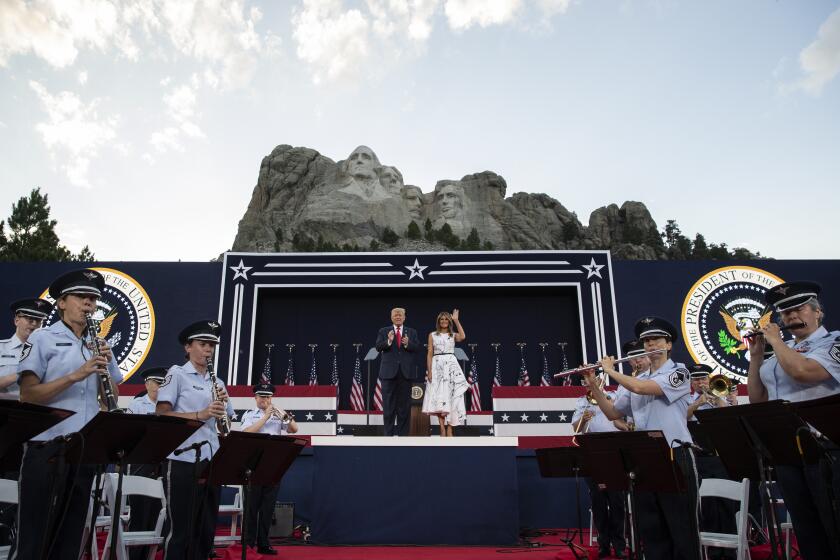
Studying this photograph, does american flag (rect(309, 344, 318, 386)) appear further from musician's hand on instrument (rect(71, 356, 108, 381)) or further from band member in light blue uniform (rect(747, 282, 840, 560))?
band member in light blue uniform (rect(747, 282, 840, 560))

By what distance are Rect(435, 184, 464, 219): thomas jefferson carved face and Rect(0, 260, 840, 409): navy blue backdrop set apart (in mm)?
39072

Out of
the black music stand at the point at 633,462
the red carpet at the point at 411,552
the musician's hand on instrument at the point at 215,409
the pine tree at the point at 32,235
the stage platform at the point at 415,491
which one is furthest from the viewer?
the pine tree at the point at 32,235

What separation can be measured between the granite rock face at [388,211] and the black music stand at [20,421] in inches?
1690

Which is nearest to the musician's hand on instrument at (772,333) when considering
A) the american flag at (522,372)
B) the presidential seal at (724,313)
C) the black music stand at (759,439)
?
the black music stand at (759,439)

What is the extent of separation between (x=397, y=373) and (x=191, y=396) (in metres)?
5.38

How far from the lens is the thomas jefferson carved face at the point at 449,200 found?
54406 millimetres

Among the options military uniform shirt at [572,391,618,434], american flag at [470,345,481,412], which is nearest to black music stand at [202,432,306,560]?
military uniform shirt at [572,391,618,434]

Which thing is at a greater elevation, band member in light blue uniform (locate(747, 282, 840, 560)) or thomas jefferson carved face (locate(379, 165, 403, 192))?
thomas jefferson carved face (locate(379, 165, 403, 192))

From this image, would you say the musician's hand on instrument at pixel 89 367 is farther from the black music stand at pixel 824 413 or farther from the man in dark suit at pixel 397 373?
the man in dark suit at pixel 397 373

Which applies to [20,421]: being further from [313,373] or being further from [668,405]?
[313,373]

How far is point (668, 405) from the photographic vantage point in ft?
16.3

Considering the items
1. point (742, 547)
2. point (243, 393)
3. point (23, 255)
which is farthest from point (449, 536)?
point (23, 255)

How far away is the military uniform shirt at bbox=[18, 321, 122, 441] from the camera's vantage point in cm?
397

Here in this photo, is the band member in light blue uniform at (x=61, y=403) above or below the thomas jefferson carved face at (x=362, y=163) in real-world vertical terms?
below
